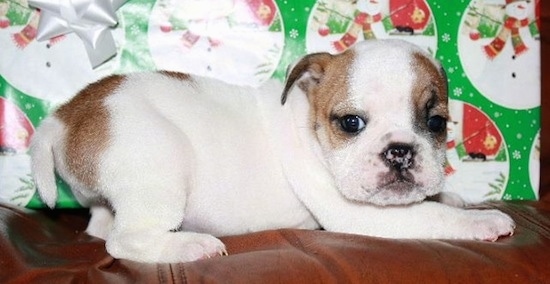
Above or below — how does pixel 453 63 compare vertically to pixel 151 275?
above

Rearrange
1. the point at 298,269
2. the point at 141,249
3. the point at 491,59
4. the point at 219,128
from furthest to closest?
1. the point at 491,59
2. the point at 219,128
3. the point at 141,249
4. the point at 298,269

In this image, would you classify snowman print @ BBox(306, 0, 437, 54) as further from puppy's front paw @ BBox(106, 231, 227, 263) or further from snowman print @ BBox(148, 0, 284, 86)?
puppy's front paw @ BBox(106, 231, 227, 263)

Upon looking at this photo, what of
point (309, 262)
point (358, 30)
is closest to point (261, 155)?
point (309, 262)

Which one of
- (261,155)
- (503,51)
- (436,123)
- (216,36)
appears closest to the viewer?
(436,123)

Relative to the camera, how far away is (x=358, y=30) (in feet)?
12.6

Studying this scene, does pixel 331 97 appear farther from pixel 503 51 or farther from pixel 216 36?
pixel 503 51

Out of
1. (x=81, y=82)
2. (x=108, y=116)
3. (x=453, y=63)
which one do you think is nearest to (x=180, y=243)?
(x=108, y=116)

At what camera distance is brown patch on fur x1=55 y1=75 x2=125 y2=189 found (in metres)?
2.72

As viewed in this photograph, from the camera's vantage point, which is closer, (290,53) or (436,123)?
(436,123)

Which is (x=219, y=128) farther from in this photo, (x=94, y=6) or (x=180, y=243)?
(x=94, y=6)

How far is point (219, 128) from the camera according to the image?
2992mm

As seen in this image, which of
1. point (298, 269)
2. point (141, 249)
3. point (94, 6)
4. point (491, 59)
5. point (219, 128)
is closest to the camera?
point (298, 269)

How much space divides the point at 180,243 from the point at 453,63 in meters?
1.87

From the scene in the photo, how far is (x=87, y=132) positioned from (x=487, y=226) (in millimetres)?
1412
